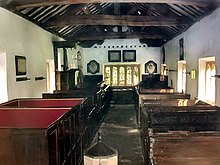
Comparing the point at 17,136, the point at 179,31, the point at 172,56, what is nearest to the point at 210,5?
the point at 179,31

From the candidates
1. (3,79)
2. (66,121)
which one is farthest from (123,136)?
(66,121)

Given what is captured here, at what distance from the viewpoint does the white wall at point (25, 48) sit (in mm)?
4406

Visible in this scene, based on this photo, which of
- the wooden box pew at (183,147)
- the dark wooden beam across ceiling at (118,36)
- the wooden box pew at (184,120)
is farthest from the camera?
the dark wooden beam across ceiling at (118,36)

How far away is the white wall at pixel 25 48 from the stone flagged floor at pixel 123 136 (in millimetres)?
1780

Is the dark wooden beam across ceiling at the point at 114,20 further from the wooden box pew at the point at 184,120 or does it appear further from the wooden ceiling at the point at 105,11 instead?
the wooden box pew at the point at 184,120

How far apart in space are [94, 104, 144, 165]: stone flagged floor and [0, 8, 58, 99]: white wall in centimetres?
178

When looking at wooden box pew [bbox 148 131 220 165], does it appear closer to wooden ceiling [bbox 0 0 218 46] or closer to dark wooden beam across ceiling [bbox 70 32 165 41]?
wooden ceiling [bbox 0 0 218 46]

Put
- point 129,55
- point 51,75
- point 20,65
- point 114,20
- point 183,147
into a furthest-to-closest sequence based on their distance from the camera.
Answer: point 129,55 → point 51,75 → point 114,20 → point 20,65 → point 183,147

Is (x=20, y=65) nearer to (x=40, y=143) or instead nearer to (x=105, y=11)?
(x=40, y=143)

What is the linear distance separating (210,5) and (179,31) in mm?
3199

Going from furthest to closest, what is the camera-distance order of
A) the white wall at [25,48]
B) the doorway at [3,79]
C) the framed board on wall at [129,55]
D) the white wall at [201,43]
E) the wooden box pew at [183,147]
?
the framed board on wall at [129,55] → the white wall at [201,43] → the white wall at [25,48] → the doorway at [3,79] → the wooden box pew at [183,147]

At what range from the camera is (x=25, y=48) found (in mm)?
5285

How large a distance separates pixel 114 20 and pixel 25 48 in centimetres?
220

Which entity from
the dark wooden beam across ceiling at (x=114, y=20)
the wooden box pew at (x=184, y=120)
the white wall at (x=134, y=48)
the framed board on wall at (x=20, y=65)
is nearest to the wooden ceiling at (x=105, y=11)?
the dark wooden beam across ceiling at (x=114, y=20)
